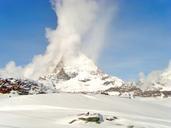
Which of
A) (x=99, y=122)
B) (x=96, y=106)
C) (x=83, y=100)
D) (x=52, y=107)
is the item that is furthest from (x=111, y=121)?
(x=83, y=100)

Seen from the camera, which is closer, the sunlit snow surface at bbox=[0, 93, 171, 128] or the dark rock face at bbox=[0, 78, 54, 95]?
the sunlit snow surface at bbox=[0, 93, 171, 128]

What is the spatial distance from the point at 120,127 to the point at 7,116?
886cm

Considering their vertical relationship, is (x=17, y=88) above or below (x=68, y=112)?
above

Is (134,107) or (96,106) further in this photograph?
(134,107)

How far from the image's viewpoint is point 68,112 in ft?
130

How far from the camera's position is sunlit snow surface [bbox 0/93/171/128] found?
3303 centimetres

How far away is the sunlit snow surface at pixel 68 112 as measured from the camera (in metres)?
33.0

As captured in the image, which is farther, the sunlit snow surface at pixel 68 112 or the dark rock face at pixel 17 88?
the dark rock face at pixel 17 88

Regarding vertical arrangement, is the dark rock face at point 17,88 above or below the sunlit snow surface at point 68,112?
above

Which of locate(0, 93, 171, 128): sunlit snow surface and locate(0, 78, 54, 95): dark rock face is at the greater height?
locate(0, 78, 54, 95): dark rock face

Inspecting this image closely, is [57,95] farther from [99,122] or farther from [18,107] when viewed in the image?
[99,122]

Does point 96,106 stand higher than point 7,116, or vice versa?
point 96,106

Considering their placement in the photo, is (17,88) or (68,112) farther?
(17,88)

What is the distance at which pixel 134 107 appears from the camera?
50500mm
